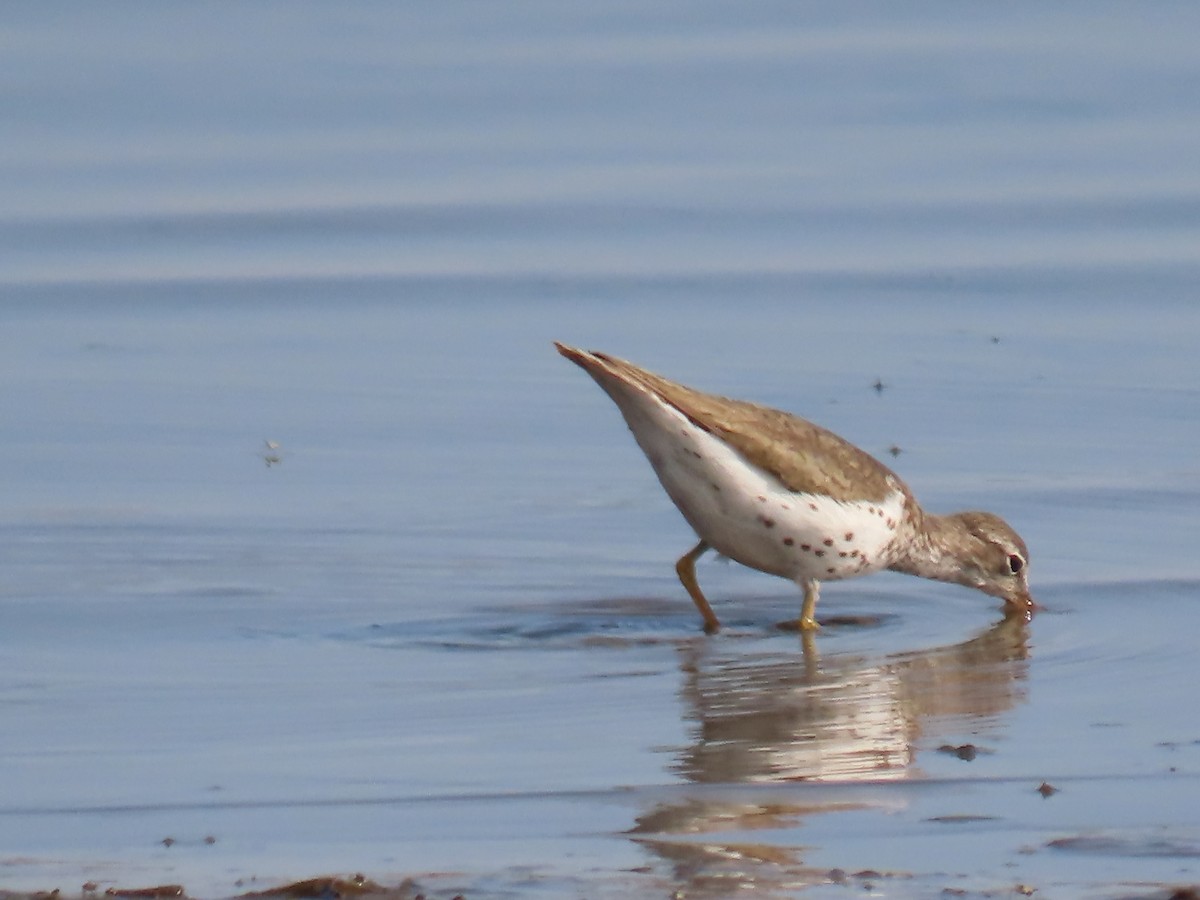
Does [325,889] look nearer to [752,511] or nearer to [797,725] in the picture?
[797,725]

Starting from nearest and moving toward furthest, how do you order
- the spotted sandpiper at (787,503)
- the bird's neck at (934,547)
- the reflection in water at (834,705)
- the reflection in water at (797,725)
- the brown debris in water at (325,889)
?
the brown debris in water at (325,889), the reflection in water at (797,725), the reflection in water at (834,705), the spotted sandpiper at (787,503), the bird's neck at (934,547)

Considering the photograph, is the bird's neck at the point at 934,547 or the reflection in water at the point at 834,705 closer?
the reflection in water at the point at 834,705

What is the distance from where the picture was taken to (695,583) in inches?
344

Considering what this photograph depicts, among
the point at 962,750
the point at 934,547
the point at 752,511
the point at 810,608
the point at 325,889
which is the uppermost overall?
the point at 752,511

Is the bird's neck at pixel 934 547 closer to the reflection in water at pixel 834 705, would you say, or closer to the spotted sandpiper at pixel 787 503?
the spotted sandpiper at pixel 787 503

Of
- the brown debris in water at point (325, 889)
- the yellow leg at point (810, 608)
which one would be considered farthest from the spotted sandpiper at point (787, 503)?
the brown debris in water at point (325, 889)

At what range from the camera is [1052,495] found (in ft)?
32.8

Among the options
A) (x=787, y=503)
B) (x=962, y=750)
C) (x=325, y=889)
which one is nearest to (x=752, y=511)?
(x=787, y=503)

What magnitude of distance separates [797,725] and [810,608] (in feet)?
5.47

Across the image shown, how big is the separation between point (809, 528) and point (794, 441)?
0.30 meters

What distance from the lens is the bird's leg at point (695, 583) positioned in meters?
8.50

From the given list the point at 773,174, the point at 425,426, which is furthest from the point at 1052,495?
the point at 773,174

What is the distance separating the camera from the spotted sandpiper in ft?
27.4

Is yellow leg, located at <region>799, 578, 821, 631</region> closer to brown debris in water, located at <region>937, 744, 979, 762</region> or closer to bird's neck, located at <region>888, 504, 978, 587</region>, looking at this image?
bird's neck, located at <region>888, 504, 978, 587</region>
